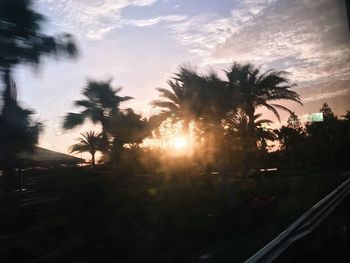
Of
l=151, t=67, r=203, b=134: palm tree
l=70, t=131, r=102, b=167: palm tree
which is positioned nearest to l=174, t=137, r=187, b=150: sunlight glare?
l=151, t=67, r=203, b=134: palm tree

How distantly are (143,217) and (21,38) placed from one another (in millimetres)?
2978

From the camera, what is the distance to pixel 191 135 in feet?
30.5

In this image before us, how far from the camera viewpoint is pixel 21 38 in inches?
207

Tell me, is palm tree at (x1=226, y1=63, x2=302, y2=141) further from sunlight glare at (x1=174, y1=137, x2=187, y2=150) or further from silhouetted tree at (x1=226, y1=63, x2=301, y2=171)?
sunlight glare at (x1=174, y1=137, x2=187, y2=150)

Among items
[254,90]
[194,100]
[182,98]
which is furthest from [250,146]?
[182,98]

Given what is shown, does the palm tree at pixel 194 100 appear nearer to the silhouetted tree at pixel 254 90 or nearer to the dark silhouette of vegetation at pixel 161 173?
the dark silhouette of vegetation at pixel 161 173

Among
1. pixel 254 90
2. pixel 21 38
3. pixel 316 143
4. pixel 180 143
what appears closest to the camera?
pixel 21 38

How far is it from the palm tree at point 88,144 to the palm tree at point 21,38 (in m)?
0.89

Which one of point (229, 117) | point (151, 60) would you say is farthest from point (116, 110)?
point (229, 117)

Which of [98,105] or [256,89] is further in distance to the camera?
[256,89]

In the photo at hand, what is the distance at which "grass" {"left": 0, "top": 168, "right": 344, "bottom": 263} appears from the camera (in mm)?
5395

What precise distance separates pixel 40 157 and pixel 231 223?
11.1ft

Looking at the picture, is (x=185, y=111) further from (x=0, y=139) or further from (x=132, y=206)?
(x=0, y=139)

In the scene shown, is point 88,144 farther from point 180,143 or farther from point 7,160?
point 180,143
